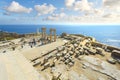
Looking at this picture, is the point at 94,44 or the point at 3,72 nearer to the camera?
the point at 3,72

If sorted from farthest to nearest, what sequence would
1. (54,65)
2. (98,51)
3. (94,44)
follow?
(94,44)
(98,51)
(54,65)

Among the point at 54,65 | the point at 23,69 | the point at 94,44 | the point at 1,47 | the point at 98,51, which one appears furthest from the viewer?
the point at 94,44

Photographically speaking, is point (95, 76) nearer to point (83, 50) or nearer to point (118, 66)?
point (118, 66)

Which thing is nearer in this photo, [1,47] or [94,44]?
[1,47]

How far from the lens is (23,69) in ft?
53.2

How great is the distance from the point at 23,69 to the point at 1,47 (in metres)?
15.1

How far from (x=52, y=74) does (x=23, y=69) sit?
4.06 metres

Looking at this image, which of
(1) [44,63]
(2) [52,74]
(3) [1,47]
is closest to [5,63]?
(1) [44,63]

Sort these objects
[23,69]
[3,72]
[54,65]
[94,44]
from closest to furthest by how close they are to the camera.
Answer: [3,72], [23,69], [54,65], [94,44]

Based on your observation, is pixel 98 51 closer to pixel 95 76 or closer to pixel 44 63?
pixel 95 76

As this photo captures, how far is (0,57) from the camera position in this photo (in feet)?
65.9

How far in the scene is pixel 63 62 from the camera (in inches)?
823

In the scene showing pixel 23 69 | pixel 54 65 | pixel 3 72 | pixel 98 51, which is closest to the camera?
pixel 3 72

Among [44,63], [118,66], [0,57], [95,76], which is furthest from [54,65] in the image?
[118,66]
